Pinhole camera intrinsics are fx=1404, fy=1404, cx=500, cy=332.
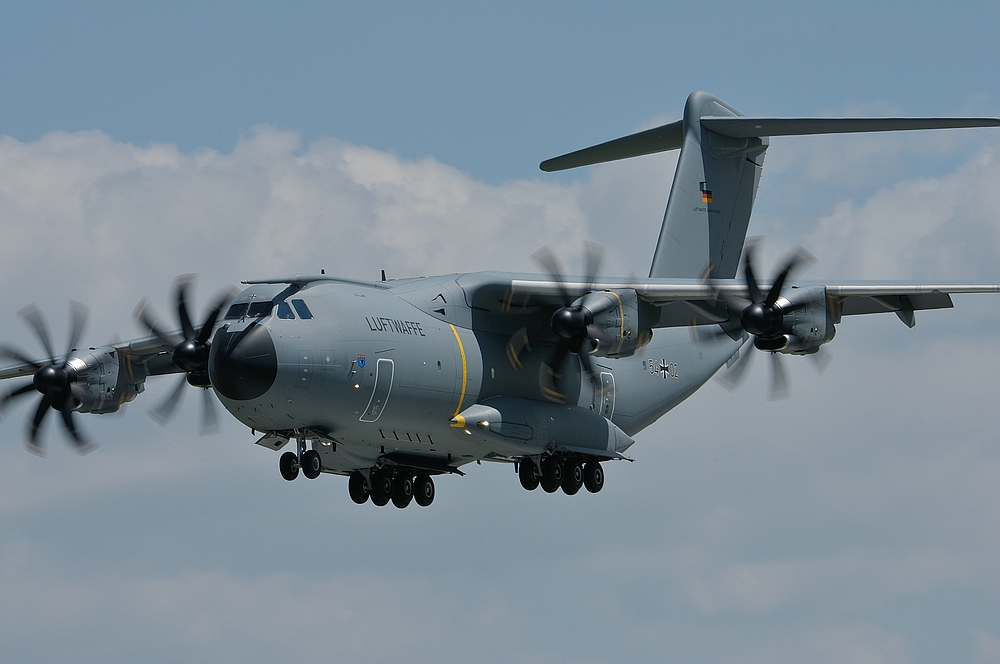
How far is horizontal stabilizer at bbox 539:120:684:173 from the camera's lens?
2638 centimetres

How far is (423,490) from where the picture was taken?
2294 centimetres

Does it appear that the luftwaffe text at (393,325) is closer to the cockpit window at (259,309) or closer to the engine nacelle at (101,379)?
the cockpit window at (259,309)

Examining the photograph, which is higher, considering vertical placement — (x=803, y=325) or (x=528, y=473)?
(x=803, y=325)

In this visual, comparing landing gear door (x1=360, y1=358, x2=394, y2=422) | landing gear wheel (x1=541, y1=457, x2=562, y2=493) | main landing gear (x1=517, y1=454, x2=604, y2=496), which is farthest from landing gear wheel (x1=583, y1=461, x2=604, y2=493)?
landing gear door (x1=360, y1=358, x2=394, y2=422)

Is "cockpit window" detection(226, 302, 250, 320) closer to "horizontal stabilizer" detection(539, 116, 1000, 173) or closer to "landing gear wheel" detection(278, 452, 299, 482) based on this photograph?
"landing gear wheel" detection(278, 452, 299, 482)

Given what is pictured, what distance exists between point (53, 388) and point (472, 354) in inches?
273

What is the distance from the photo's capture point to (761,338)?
2016 centimetres

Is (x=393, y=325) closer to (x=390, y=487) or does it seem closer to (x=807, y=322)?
(x=390, y=487)

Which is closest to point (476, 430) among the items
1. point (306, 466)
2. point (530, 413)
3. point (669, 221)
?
point (530, 413)

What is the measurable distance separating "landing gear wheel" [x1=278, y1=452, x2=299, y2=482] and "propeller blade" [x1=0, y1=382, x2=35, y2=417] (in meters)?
5.35

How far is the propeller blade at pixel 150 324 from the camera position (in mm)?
21656

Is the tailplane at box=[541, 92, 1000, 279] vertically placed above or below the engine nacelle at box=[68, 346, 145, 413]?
above

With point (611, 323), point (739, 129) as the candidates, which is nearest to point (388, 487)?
point (611, 323)

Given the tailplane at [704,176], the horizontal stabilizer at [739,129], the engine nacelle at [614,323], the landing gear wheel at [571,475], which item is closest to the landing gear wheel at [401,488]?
the landing gear wheel at [571,475]
